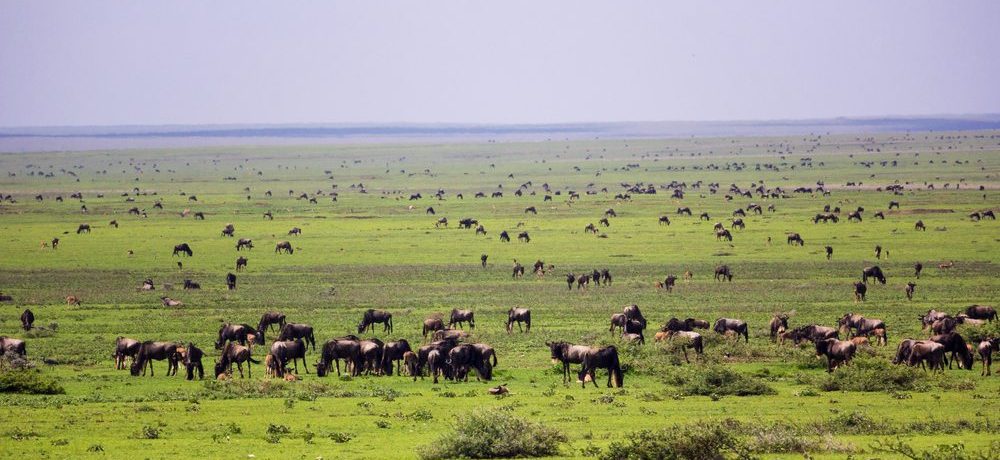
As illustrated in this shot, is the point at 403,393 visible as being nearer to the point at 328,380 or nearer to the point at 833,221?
the point at 328,380

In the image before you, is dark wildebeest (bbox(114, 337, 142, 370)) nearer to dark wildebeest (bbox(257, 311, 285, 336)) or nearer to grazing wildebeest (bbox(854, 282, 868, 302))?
dark wildebeest (bbox(257, 311, 285, 336))

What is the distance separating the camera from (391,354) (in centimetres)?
3106

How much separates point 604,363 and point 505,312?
14.5 meters

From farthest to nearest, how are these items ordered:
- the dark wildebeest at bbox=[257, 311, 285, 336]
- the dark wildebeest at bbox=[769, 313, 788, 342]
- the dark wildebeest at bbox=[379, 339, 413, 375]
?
the dark wildebeest at bbox=[257, 311, 285, 336], the dark wildebeest at bbox=[769, 313, 788, 342], the dark wildebeest at bbox=[379, 339, 413, 375]

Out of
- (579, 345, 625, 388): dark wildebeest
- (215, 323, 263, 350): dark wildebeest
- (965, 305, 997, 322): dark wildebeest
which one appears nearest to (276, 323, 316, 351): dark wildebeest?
(215, 323, 263, 350): dark wildebeest

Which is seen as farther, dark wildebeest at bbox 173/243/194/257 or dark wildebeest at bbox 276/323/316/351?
dark wildebeest at bbox 173/243/194/257

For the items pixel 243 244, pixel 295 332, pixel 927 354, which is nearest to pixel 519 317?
pixel 295 332

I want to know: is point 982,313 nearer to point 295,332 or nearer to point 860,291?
point 860,291

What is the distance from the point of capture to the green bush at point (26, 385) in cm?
2725

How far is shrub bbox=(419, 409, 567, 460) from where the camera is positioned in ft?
66.4

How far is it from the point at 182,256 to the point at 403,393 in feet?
131

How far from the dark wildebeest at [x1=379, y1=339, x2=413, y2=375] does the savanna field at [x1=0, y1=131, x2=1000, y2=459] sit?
52.0 inches

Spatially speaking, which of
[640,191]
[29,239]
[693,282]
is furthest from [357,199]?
[693,282]

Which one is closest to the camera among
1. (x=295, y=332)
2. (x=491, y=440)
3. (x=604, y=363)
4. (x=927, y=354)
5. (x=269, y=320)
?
(x=491, y=440)
